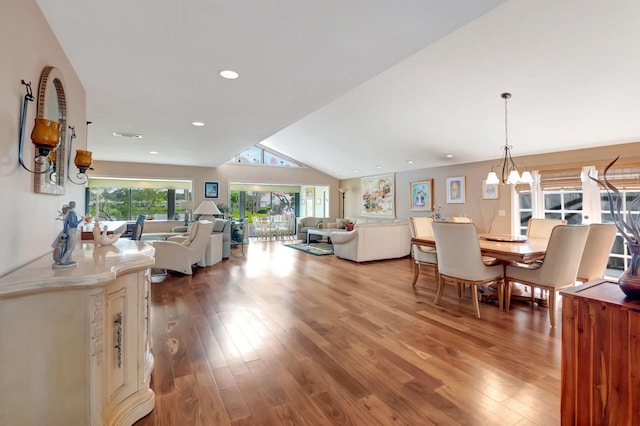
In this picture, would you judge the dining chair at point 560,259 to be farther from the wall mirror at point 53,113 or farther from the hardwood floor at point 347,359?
the wall mirror at point 53,113

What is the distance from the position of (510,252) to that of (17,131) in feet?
12.7

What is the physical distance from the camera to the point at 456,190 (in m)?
6.62

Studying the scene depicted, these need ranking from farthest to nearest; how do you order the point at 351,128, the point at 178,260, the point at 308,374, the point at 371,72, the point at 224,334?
the point at 351,128 < the point at 178,260 < the point at 224,334 < the point at 371,72 < the point at 308,374

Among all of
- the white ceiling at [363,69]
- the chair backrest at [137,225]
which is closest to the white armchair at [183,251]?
the chair backrest at [137,225]

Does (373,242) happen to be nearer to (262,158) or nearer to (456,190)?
(456,190)

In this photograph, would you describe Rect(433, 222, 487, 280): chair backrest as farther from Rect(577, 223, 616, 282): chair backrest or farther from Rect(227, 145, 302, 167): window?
Rect(227, 145, 302, 167): window

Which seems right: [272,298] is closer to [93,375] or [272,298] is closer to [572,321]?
[93,375]

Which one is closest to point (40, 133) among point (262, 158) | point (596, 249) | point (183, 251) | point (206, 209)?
point (183, 251)

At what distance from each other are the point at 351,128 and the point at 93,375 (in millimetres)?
5815

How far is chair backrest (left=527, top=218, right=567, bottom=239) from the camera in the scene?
414 cm

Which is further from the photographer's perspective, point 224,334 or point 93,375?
point 224,334

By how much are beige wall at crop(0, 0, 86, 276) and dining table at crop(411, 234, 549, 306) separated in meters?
3.77

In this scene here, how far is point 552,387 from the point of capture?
1.91 m

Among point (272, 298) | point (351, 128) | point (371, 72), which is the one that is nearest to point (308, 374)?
point (272, 298)
